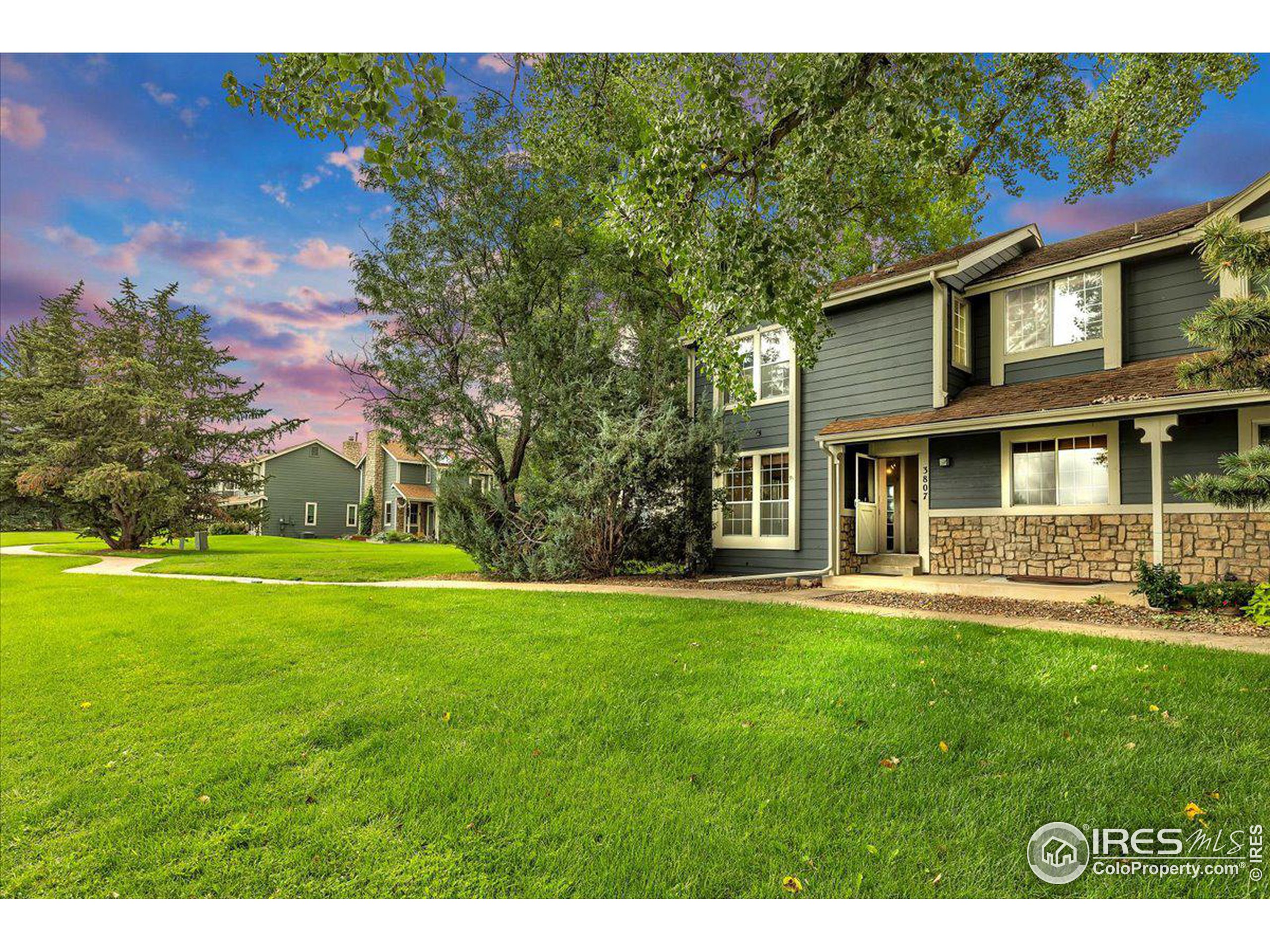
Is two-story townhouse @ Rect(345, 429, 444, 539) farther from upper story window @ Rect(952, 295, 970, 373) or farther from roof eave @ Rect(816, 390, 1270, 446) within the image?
upper story window @ Rect(952, 295, 970, 373)

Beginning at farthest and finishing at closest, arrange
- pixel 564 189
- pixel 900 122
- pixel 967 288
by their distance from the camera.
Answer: pixel 564 189 < pixel 967 288 < pixel 900 122

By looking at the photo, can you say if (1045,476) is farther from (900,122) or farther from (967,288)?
(900,122)

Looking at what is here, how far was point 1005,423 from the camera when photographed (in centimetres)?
773

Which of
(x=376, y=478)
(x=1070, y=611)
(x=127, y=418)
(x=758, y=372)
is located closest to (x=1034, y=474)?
(x=1070, y=611)

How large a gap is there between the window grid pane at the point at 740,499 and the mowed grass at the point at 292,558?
499 cm

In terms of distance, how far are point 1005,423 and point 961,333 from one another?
231 centimetres

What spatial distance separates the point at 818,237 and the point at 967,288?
5.52 meters

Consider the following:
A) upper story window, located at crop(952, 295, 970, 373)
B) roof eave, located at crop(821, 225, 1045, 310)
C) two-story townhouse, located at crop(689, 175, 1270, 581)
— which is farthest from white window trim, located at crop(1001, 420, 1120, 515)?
roof eave, located at crop(821, 225, 1045, 310)

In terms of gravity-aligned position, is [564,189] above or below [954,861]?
above

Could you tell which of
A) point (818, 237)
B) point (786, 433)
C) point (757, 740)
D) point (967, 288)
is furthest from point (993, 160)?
point (757, 740)

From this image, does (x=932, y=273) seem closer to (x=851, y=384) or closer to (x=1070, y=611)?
(x=851, y=384)

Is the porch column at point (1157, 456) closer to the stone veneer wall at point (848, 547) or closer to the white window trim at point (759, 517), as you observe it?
the stone veneer wall at point (848, 547)

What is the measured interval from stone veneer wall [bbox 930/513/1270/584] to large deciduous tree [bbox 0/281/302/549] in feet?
57.0

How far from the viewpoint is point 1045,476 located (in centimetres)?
845
